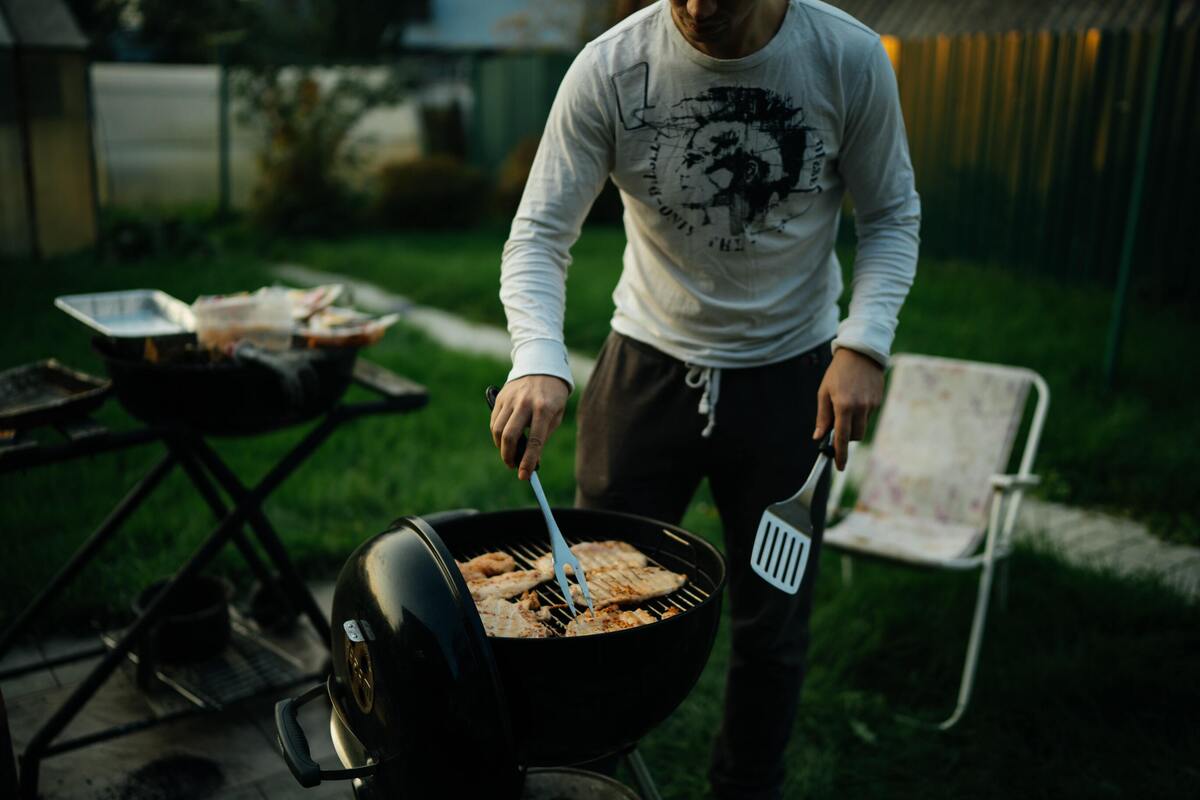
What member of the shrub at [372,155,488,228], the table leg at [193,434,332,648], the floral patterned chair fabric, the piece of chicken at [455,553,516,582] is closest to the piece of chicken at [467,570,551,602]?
the piece of chicken at [455,553,516,582]

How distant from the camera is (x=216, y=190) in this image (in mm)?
14750

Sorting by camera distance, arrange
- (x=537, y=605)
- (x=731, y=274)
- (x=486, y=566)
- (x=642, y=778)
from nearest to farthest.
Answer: (x=537, y=605) < (x=486, y=566) < (x=642, y=778) < (x=731, y=274)

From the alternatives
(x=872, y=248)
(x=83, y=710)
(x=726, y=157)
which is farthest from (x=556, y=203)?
(x=83, y=710)

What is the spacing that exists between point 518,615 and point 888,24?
14497 mm

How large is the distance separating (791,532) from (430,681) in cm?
86

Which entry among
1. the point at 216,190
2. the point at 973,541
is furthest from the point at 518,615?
the point at 216,190

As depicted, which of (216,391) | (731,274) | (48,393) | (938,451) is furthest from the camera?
(938,451)

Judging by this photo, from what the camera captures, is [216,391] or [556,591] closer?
[556,591]

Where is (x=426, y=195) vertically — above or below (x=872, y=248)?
below

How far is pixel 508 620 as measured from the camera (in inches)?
70.6

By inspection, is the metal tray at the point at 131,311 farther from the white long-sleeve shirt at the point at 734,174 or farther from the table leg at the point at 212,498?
the white long-sleeve shirt at the point at 734,174

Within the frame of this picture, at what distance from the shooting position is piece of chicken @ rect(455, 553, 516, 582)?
199cm

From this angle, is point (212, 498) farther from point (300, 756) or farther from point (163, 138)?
point (163, 138)

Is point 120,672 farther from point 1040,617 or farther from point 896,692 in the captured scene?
point 1040,617
